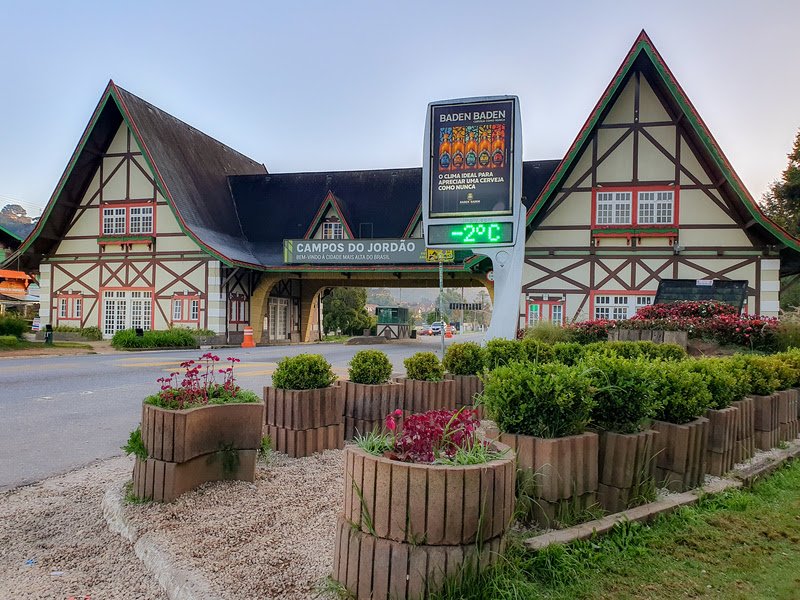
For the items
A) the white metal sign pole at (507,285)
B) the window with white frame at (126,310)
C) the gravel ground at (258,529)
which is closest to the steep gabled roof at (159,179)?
the window with white frame at (126,310)

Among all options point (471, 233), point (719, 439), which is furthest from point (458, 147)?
point (719, 439)

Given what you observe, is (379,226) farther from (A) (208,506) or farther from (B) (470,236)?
(A) (208,506)

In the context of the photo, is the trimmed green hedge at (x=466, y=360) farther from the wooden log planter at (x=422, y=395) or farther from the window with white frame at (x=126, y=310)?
the window with white frame at (x=126, y=310)

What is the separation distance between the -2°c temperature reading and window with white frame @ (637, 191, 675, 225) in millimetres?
11033

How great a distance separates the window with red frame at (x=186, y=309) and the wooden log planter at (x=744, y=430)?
79.5 feet

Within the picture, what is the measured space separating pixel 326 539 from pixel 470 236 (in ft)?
25.8

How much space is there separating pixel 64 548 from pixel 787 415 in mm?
6831

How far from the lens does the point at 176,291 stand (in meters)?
27.0

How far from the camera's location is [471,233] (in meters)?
10.9

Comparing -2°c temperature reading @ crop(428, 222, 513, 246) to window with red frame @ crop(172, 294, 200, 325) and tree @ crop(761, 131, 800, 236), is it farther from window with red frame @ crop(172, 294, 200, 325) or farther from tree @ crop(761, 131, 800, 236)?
tree @ crop(761, 131, 800, 236)

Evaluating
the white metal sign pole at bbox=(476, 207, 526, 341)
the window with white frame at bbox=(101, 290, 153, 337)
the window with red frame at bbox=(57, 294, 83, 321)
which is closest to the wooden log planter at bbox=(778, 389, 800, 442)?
the white metal sign pole at bbox=(476, 207, 526, 341)

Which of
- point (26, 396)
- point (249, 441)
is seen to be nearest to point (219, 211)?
point (26, 396)

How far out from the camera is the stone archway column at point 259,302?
95.3ft

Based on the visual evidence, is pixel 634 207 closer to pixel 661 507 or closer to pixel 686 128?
pixel 686 128
